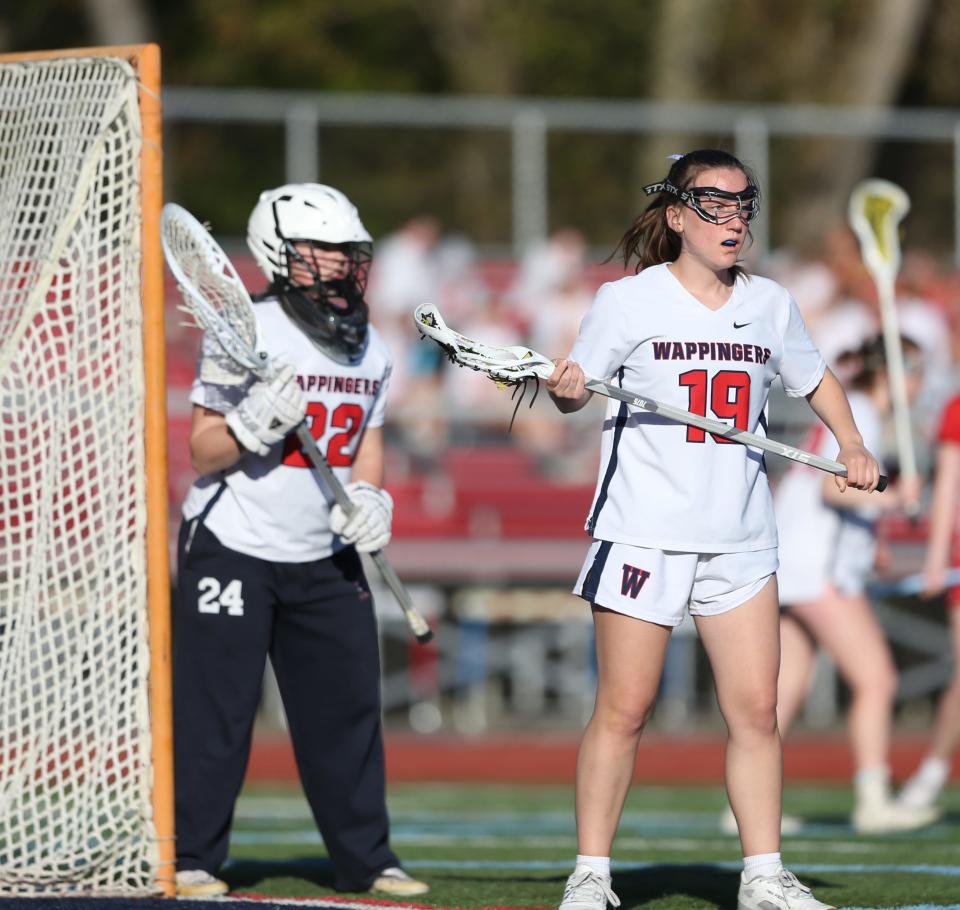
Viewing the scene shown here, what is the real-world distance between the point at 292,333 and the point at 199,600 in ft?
2.80

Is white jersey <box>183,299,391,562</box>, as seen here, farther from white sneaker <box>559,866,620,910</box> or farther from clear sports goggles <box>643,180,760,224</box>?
white sneaker <box>559,866,620,910</box>

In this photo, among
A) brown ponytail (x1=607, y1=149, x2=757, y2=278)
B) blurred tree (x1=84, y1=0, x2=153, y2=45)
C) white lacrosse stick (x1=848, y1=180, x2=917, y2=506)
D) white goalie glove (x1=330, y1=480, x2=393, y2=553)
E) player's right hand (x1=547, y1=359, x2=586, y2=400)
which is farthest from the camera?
blurred tree (x1=84, y1=0, x2=153, y2=45)

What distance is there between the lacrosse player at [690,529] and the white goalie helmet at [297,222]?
3.52 feet

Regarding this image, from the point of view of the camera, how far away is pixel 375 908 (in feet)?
17.4

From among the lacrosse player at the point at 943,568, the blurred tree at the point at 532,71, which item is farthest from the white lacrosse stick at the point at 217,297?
the blurred tree at the point at 532,71

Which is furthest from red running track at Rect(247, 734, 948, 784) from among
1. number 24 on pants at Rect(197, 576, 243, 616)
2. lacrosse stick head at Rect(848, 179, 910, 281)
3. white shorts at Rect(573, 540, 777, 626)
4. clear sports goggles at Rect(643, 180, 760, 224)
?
clear sports goggles at Rect(643, 180, 760, 224)

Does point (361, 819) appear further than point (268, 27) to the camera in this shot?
No

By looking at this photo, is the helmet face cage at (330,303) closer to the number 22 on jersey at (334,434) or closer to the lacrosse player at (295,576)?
the lacrosse player at (295,576)

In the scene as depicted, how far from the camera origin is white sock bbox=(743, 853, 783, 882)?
5.07 metres

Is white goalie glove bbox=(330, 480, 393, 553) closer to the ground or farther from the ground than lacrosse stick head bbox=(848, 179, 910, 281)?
closer to the ground

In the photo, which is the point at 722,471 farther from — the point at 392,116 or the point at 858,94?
the point at 858,94

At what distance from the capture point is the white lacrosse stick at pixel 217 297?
556cm

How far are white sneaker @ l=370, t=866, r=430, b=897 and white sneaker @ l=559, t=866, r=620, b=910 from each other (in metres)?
0.91

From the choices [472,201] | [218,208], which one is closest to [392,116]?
[472,201]
